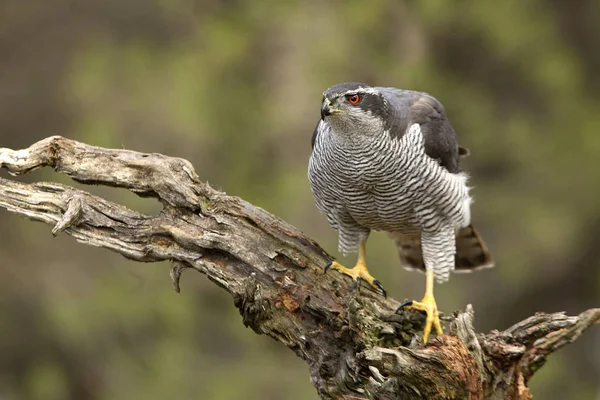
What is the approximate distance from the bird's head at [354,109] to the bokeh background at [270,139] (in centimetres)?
380

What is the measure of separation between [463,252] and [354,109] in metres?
1.82

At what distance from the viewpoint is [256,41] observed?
9.62 meters

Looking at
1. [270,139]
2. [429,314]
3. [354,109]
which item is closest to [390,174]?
[354,109]

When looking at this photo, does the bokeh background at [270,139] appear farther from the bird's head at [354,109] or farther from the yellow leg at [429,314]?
the bird's head at [354,109]

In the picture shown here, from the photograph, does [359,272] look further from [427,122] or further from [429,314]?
[427,122]

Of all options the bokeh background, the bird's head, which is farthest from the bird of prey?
the bokeh background

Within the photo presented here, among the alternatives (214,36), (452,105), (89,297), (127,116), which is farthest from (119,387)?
(452,105)

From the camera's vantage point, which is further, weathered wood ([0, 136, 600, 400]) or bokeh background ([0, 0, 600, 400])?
bokeh background ([0, 0, 600, 400])

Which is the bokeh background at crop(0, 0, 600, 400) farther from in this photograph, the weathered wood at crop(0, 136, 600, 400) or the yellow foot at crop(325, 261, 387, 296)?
the weathered wood at crop(0, 136, 600, 400)

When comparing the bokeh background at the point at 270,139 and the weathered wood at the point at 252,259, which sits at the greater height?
the bokeh background at the point at 270,139

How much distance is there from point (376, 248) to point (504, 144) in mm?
2202

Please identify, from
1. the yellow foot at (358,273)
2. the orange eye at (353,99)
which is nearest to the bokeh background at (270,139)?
the yellow foot at (358,273)

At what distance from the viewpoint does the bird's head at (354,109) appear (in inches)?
186

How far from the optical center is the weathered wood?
4344mm
